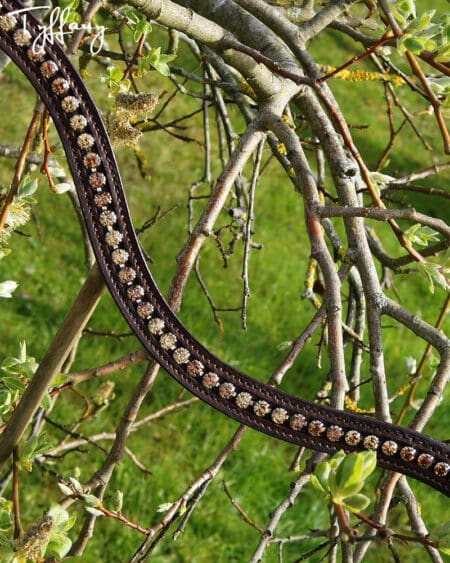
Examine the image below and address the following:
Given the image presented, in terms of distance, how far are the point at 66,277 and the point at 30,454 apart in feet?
6.80

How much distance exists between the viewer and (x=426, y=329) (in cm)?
103

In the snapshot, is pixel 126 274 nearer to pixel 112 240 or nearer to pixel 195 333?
pixel 112 240

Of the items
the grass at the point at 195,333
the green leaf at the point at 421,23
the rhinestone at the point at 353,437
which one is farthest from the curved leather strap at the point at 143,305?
the grass at the point at 195,333

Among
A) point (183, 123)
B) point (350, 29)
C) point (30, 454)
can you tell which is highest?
point (183, 123)

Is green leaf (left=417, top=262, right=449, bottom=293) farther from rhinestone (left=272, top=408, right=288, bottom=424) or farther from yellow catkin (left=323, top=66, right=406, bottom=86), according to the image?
yellow catkin (left=323, top=66, right=406, bottom=86)

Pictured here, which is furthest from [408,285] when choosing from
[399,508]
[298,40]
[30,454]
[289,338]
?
[30,454]

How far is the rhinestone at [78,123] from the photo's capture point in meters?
0.87

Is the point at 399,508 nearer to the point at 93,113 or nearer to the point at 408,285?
the point at 408,285

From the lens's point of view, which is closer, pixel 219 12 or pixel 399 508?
pixel 219 12

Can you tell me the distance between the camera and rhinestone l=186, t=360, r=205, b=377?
89 cm

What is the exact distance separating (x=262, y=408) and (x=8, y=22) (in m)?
0.53

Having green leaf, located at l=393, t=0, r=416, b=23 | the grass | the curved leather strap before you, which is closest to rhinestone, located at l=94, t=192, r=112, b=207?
the curved leather strap

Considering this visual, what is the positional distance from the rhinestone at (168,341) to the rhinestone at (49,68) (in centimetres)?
32

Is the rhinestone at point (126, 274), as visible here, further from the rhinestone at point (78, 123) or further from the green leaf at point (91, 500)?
the green leaf at point (91, 500)
